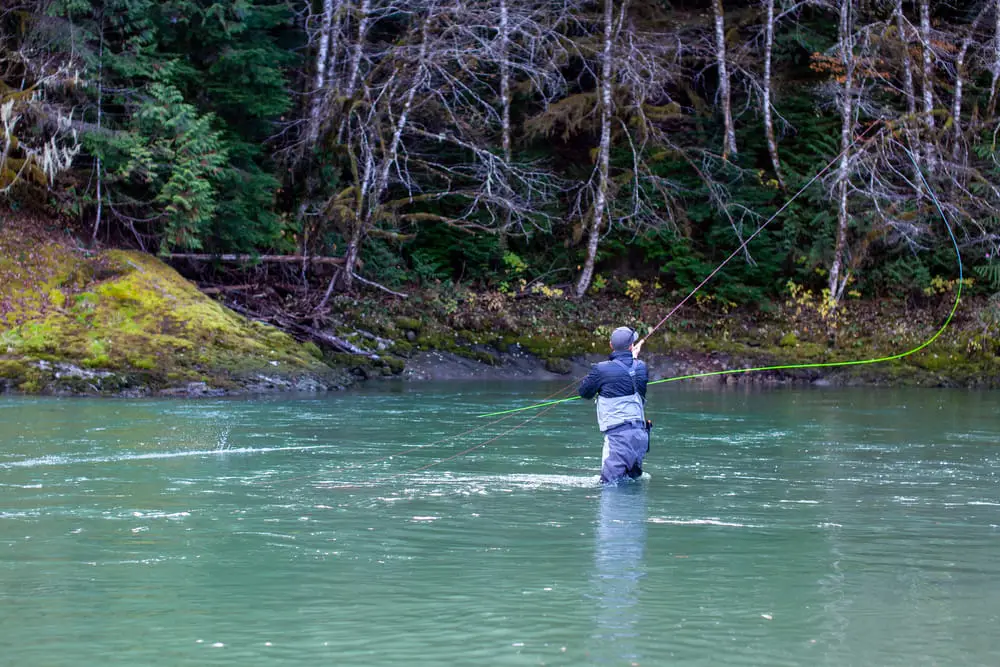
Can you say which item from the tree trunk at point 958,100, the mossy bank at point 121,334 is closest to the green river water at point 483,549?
the mossy bank at point 121,334

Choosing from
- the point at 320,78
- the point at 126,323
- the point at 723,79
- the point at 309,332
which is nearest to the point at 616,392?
the point at 126,323

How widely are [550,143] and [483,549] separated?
76.8 feet

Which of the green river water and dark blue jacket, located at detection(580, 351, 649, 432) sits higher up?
dark blue jacket, located at detection(580, 351, 649, 432)

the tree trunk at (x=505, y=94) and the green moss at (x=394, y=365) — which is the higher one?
the tree trunk at (x=505, y=94)

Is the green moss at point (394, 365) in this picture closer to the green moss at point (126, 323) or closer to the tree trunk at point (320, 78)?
the green moss at point (126, 323)

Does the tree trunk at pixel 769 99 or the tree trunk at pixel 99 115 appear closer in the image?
the tree trunk at pixel 99 115

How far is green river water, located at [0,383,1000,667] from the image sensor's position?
5352 millimetres

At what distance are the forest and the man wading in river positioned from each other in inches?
499

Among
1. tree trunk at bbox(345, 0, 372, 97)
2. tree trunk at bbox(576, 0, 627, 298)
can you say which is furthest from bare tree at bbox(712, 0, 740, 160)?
tree trunk at bbox(345, 0, 372, 97)

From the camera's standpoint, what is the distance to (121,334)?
1866 centimetres

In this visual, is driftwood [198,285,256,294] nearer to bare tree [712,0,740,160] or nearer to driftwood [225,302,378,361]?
driftwood [225,302,378,361]

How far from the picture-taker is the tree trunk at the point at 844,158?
2484 centimetres

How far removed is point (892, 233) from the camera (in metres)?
25.8

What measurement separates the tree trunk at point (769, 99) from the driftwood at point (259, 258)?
35.5 feet
